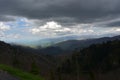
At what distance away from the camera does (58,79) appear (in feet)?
389

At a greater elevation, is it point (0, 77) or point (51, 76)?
point (0, 77)

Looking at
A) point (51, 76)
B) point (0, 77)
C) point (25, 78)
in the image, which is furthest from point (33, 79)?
point (51, 76)

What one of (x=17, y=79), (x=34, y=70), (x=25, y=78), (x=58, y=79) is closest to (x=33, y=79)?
(x=25, y=78)

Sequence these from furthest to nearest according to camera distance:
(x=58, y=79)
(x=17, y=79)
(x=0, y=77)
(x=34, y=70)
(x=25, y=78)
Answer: (x=58, y=79) < (x=34, y=70) < (x=25, y=78) < (x=17, y=79) < (x=0, y=77)

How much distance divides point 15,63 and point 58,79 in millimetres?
18315

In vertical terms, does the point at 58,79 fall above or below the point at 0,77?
below

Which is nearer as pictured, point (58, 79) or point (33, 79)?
point (33, 79)

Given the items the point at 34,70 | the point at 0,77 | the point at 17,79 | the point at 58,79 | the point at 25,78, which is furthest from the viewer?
the point at 58,79

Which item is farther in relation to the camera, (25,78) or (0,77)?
(25,78)

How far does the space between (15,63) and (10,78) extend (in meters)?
93.8

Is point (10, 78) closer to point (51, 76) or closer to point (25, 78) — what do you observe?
point (25, 78)

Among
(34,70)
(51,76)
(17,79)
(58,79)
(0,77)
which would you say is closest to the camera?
(0,77)

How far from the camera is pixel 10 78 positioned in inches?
1145

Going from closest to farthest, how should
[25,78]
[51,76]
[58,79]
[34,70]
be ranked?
[25,78] → [34,70] → [51,76] → [58,79]
